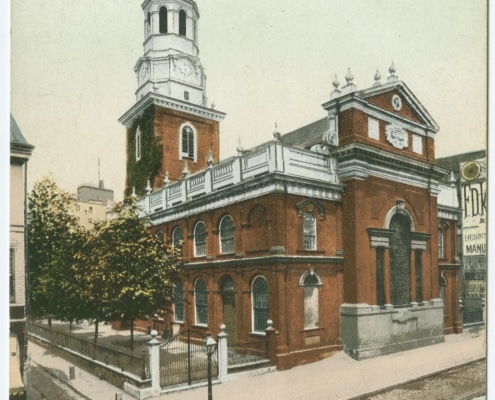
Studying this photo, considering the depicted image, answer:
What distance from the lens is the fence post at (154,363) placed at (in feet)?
26.0

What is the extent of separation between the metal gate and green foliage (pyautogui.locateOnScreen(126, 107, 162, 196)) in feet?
9.19

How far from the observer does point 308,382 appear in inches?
338

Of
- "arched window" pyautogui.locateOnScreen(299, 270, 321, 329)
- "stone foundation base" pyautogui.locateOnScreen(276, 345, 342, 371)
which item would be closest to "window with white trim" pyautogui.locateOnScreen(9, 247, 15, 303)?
"stone foundation base" pyautogui.locateOnScreen(276, 345, 342, 371)

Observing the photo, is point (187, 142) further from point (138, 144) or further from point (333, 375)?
point (333, 375)

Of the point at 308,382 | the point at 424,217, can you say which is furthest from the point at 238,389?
the point at 424,217

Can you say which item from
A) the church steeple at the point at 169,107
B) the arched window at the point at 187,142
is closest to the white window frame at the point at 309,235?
the church steeple at the point at 169,107

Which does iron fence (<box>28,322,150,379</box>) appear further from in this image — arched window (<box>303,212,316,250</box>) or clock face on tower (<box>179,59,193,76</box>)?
clock face on tower (<box>179,59,193,76</box>)

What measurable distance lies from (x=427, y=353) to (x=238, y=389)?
479cm

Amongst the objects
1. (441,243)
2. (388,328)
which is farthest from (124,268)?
(441,243)

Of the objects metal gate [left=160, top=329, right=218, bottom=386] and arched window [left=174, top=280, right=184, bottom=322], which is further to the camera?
arched window [left=174, top=280, right=184, bottom=322]

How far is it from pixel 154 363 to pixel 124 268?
5.33 ft

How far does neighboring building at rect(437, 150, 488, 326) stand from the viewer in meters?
10.5

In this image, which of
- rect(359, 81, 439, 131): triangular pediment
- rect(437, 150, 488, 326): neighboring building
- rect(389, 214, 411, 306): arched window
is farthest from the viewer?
rect(389, 214, 411, 306): arched window

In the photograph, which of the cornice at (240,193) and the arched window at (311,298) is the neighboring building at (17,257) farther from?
the arched window at (311,298)
